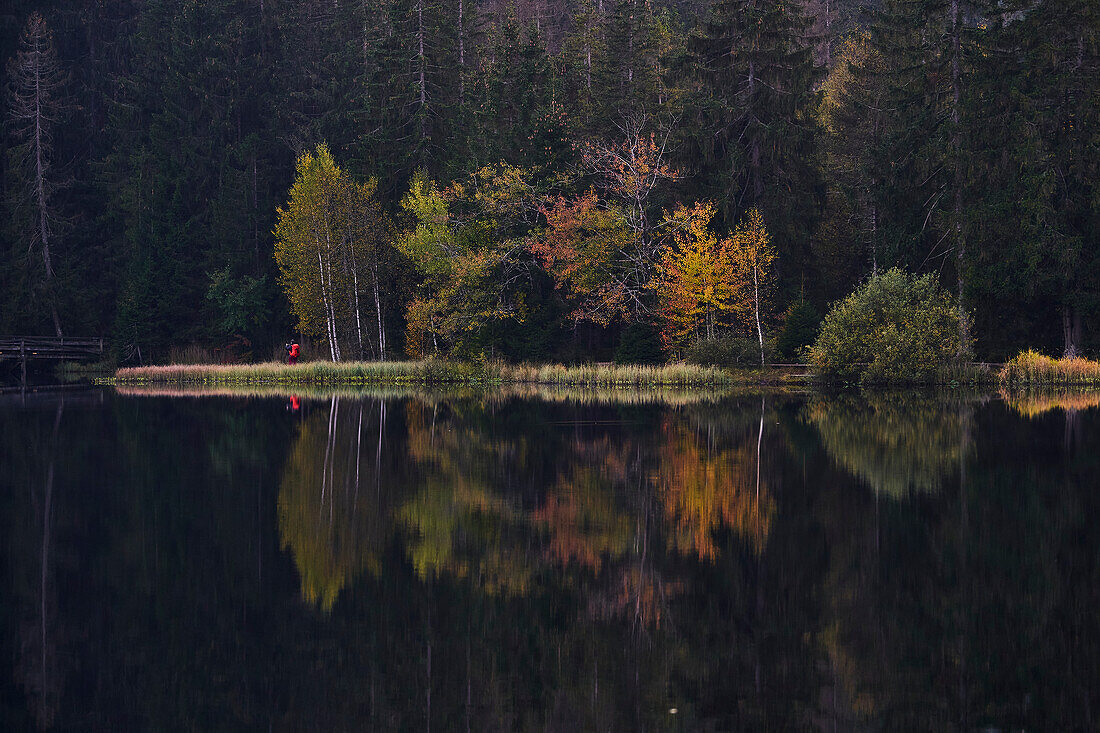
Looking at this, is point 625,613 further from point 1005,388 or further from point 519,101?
point 519,101

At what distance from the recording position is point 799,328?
153 feet

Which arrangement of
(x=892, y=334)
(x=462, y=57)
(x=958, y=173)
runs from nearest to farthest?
(x=892, y=334) → (x=958, y=173) → (x=462, y=57)

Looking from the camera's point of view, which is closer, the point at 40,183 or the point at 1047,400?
the point at 1047,400

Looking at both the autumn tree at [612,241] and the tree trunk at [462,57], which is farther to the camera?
the tree trunk at [462,57]

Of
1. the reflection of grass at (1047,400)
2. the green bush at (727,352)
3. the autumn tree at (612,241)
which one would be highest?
the autumn tree at (612,241)

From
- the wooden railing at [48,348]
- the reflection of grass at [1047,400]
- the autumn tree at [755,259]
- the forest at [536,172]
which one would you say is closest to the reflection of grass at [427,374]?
the forest at [536,172]

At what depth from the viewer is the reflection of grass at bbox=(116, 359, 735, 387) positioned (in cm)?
4538

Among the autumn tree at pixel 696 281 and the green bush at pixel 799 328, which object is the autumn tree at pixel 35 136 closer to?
the autumn tree at pixel 696 281

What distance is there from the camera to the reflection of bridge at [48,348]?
61.3m

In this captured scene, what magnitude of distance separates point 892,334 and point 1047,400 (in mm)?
7751

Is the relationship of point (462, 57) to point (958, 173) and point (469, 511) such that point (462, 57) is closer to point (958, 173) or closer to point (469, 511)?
point (958, 173)

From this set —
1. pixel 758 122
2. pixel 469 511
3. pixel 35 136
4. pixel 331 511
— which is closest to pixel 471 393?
pixel 758 122

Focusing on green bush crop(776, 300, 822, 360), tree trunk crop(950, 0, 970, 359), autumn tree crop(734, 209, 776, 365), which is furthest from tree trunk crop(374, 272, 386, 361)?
tree trunk crop(950, 0, 970, 359)

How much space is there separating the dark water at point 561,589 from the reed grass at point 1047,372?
2138cm
